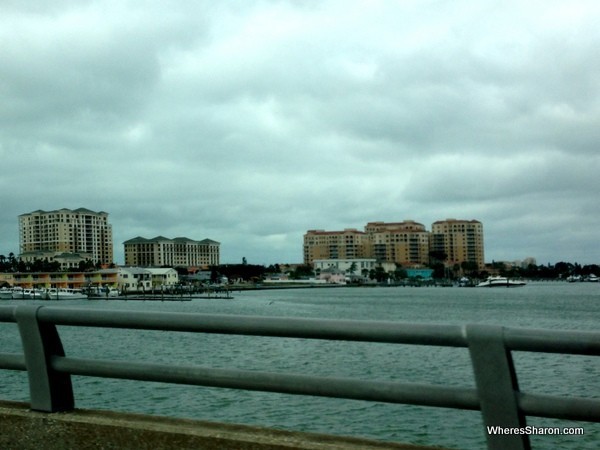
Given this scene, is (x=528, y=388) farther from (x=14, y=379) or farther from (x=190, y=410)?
(x=14, y=379)

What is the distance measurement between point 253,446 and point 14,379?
2840 centimetres

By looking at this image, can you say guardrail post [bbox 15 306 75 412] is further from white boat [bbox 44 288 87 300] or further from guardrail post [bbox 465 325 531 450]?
white boat [bbox 44 288 87 300]

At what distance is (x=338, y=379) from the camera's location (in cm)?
426

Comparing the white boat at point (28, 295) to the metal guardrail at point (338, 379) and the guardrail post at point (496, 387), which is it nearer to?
the metal guardrail at point (338, 379)

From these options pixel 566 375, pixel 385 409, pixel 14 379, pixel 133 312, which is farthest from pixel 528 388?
pixel 133 312

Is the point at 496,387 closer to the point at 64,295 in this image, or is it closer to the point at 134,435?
the point at 134,435

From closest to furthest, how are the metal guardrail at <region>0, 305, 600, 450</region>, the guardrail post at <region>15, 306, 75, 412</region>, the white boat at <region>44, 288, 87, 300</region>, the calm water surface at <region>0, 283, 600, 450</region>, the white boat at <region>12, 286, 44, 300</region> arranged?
the metal guardrail at <region>0, 305, 600, 450</region>, the guardrail post at <region>15, 306, 75, 412</region>, the calm water surface at <region>0, 283, 600, 450</region>, the white boat at <region>12, 286, 44, 300</region>, the white boat at <region>44, 288, 87, 300</region>

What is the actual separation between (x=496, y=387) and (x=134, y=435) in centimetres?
234

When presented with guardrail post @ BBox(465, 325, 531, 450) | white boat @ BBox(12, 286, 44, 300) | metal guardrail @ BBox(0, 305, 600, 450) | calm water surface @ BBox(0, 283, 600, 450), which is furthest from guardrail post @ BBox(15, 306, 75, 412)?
white boat @ BBox(12, 286, 44, 300)

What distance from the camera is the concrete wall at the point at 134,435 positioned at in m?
4.27

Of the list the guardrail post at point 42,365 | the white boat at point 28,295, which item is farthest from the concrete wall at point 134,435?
the white boat at point 28,295

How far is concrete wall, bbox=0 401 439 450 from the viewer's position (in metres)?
4.27

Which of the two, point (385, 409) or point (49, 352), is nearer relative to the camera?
point (49, 352)

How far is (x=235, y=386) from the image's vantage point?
14.7ft
